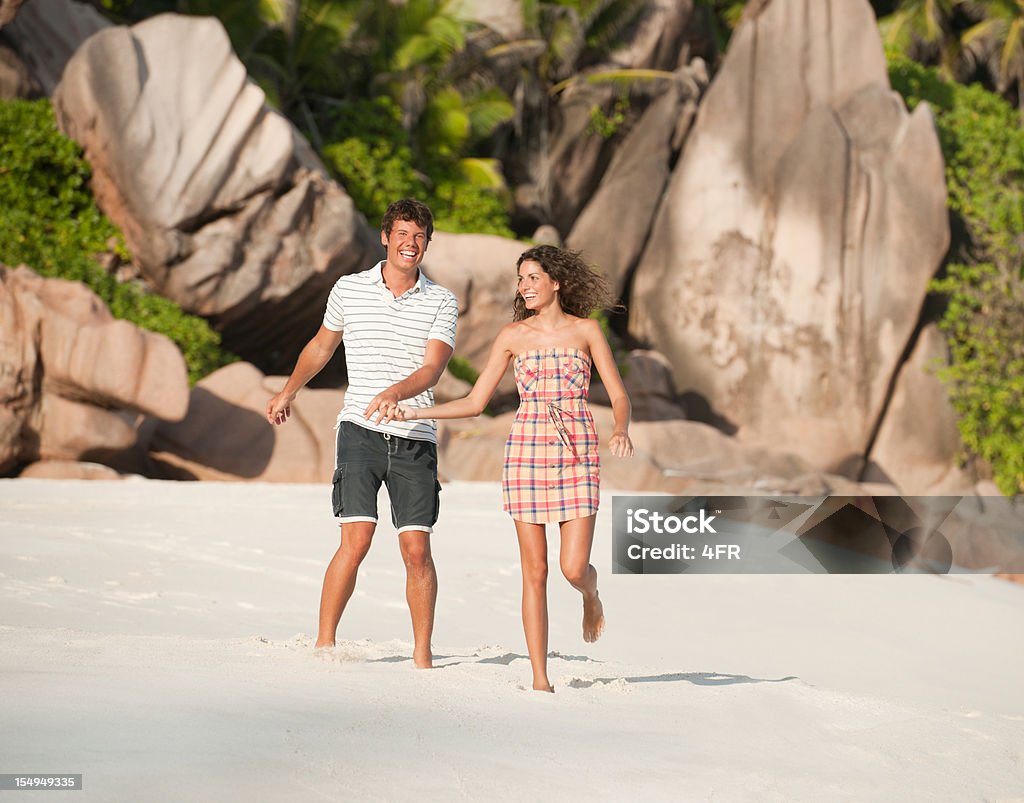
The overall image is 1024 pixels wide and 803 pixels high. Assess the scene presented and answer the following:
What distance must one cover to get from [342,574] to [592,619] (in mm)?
855

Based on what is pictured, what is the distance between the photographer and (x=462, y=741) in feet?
10.4

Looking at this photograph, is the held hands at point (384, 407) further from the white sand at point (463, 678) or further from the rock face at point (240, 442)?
the rock face at point (240, 442)

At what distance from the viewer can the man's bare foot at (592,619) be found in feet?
13.9

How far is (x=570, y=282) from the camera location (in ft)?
14.2

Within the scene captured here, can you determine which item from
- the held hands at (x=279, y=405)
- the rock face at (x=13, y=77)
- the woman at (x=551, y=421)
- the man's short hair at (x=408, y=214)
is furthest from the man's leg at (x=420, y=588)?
A: the rock face at (x=13, y=77)

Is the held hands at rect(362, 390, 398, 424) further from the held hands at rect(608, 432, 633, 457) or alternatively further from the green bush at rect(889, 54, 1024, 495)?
the green bush at rect(889, 54, 1024, 495)

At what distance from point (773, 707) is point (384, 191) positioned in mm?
14834

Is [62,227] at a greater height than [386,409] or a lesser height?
greater

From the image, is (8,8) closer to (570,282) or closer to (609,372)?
(570,282)

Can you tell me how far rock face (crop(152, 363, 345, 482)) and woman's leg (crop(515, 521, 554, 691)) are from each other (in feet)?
27.2

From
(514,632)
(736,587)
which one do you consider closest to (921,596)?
(736,587)

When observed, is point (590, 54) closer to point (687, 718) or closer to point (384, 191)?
point (384, 191)

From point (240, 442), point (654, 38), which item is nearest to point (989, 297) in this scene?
point (654, 38)

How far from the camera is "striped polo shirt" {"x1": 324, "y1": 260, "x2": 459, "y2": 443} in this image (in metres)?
4.27
